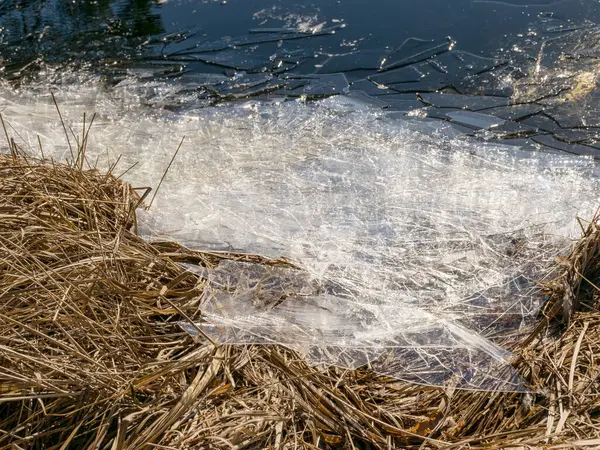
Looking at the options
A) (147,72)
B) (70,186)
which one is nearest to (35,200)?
(70,186)

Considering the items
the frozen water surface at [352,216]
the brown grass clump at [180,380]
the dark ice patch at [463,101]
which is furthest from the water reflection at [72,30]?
the brown grass clump at [180,380]

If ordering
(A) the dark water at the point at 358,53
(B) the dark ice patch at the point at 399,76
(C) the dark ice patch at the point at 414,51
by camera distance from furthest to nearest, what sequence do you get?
(C) the dark ice patch at the point at 414,51 < (B) the dark ice patch at the point at 399,76 < (A) the dark water at the point at 358,53

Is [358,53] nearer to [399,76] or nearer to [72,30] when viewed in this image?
[399,76]

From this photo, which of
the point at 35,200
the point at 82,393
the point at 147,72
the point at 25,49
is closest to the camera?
the point at 82,393

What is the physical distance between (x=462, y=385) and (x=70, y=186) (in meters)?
1.61

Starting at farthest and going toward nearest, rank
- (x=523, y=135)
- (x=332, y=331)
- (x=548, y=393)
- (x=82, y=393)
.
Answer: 1. (x=523, y=135)
2. (x=332, y=331)
3. (x=548, y=393)
4. (x=82, y=393)

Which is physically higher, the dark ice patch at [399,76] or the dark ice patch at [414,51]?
the dark ice patch at [414,51]

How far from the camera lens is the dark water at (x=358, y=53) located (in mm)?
4012

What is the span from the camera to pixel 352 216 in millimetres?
2873

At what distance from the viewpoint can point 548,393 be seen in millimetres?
1878

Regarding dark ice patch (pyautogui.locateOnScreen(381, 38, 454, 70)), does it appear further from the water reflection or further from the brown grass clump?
the brown grass clump

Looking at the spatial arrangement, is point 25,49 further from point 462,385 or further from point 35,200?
point 462,385

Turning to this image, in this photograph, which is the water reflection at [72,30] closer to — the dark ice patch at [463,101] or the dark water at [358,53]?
the dark water at [358,53]

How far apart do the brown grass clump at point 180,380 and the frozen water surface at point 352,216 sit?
8 cm
